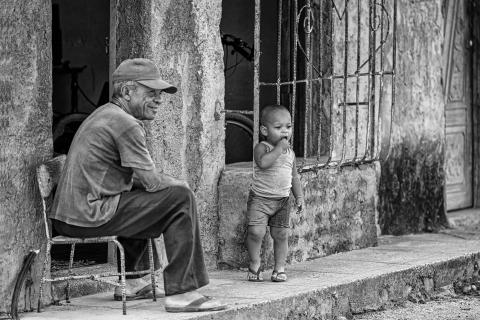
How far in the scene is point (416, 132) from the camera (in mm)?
9992

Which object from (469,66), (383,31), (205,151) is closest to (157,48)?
(205,151)

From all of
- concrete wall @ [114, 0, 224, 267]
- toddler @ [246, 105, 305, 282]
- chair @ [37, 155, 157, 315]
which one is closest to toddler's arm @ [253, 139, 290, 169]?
toddler @ [246, 105, 305, 282]

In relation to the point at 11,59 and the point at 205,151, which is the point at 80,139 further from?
the point at 205,151

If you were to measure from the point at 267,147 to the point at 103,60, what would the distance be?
173 inches

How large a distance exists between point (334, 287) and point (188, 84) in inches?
61.7

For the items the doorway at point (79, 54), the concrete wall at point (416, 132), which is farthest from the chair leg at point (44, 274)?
the doorway at point (79, 54)

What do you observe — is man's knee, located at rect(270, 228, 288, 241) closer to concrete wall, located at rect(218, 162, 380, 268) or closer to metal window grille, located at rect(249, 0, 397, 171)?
Result: concrete wall, located at rect(218, 162, 380, 268)

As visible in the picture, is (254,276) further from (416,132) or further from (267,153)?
(416,132)

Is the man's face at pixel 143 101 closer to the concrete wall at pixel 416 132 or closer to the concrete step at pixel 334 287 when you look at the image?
the concrete step at pixel 334 287

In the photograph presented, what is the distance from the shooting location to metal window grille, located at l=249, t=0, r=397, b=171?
333 inches

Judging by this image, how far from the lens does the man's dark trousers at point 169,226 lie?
6070mm

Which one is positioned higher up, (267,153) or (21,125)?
(21,125)

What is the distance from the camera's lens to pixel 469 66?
11.4 m

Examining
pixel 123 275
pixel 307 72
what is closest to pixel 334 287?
pixel 123 275
